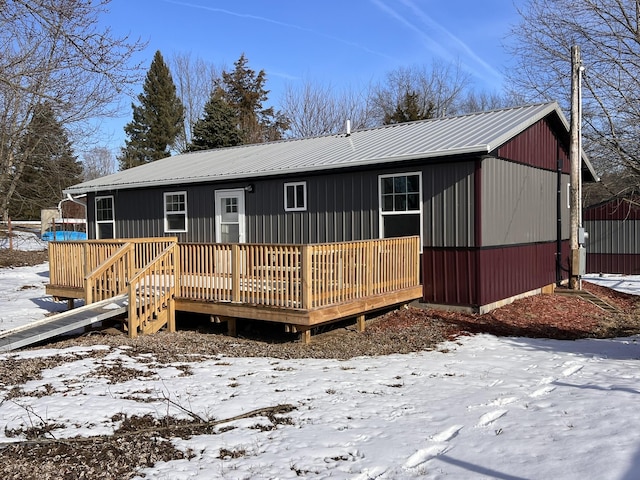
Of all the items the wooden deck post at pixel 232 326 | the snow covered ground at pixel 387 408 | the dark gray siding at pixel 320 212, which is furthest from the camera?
the dark gray siding at pixel 320 212

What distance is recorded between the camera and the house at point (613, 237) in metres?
21.7

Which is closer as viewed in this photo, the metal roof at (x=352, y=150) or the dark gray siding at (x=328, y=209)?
the dark gray siding at (x=328, y=209)

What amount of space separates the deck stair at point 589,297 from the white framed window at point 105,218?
41.4 feet

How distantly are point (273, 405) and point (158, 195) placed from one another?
1121 cm

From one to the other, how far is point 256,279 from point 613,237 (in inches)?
724

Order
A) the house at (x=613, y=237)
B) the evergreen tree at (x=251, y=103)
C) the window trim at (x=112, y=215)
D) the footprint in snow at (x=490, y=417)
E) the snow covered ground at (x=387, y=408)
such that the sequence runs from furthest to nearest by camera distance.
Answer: the evergreen tree at (x=251, y=103) → the house at (x=613, y=237) → the window trim at (x=112, y=215) → the footprint in snow at (x=490, y=417) → the snow covered ground at (x=387, y=408)

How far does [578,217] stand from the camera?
43.8 ft

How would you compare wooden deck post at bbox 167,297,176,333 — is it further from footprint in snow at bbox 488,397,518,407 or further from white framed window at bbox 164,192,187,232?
footprint in snow at bbox 488,397,518,407

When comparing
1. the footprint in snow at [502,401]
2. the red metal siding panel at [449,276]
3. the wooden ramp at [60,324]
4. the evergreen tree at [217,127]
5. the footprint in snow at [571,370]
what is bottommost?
the footprint in snow at [571,370]

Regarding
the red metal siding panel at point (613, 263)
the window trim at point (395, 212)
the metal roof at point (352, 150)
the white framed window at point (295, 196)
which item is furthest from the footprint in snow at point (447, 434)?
the red metal siding panel at point (613, 263)

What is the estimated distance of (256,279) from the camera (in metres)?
8.95

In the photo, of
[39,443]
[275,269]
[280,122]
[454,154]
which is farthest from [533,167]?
[280,122]

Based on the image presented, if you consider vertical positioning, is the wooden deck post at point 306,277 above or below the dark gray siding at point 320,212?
below

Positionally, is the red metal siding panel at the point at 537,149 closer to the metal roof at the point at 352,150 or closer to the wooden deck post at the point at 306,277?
the metal roof at the point at 352,150
